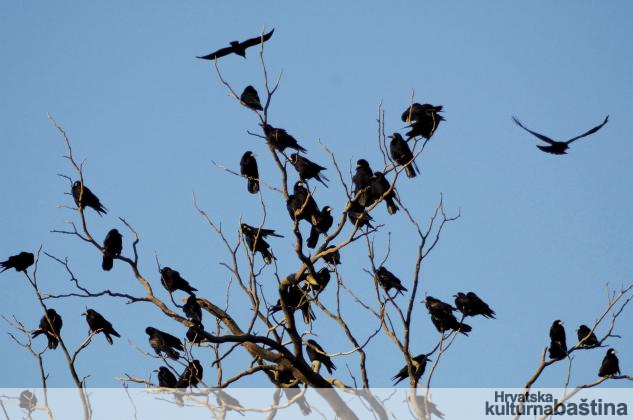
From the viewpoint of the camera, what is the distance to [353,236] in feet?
29.7

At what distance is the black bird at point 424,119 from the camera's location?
10.5 meters

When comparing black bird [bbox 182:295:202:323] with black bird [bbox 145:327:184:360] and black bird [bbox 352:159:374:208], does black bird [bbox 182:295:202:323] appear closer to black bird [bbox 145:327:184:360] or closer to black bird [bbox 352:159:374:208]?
black bird [bbox 145:327:184:360]

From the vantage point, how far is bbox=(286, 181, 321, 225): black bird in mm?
10125

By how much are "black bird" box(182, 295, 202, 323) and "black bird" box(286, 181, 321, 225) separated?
122cm

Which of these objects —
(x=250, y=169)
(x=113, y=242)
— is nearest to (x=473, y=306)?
(x=250, y=169)

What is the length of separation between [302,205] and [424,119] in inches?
61.8

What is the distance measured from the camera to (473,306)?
11.1m

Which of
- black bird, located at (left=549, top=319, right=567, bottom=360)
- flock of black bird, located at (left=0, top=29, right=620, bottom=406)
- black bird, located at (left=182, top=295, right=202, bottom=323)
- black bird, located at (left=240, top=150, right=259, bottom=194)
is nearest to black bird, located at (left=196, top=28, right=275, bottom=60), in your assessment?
flock of black bird, located at (left=0, top=29, right=620, bottom=406)

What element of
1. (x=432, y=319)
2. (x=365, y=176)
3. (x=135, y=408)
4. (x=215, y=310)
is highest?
(x=365, y=176)

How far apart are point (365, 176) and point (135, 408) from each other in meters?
3.88

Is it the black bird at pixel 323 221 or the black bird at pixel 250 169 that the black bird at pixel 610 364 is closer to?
the black bird at pixel 323 221

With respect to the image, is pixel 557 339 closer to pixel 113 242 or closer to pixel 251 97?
pixel 251 97

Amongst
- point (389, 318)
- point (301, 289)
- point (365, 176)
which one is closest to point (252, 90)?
point (365, 176)

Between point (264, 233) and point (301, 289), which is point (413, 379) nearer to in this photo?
point (301, 289)
